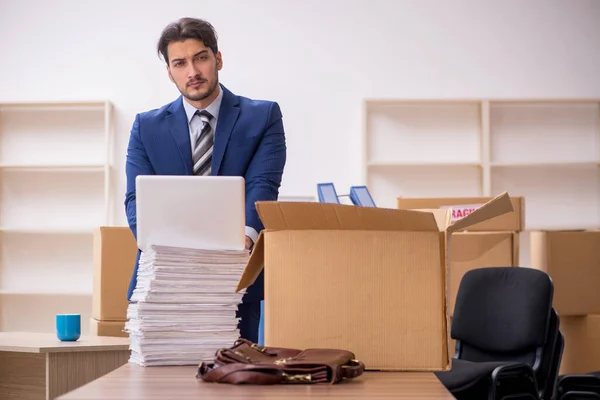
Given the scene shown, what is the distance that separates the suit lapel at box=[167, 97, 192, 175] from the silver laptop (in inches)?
19.5

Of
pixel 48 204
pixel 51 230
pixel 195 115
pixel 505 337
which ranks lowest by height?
pixel 505 337

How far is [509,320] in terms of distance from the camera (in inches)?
139

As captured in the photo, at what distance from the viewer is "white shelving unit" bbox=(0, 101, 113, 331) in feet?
17.4

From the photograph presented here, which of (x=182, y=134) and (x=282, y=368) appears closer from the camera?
(x=282, y=368)

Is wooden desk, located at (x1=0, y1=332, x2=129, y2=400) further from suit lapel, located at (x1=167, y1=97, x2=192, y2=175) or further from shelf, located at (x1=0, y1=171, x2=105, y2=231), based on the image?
shelf, located at (x1=0, y1=171, x2=105, y2=231)

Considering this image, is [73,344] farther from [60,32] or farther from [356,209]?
[60,32]

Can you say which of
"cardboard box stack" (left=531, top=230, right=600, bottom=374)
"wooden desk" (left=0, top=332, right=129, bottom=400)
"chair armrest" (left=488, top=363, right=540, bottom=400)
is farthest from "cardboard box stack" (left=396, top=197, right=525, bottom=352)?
"wooden desk" (left=0, top=332, right=129, bottom=400)

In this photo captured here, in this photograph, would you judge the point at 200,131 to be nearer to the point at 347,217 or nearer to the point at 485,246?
the point at 347,217

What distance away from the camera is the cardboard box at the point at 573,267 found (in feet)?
13.6

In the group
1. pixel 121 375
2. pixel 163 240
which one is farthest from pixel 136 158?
pixel 121 375

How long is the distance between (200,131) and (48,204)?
3526 mm

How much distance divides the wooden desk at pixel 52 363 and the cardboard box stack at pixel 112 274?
0.56 m

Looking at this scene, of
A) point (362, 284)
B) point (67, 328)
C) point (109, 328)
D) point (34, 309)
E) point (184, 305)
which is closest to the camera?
point (362, 284)

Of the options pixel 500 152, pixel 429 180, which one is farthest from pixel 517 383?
pixel 500 152
